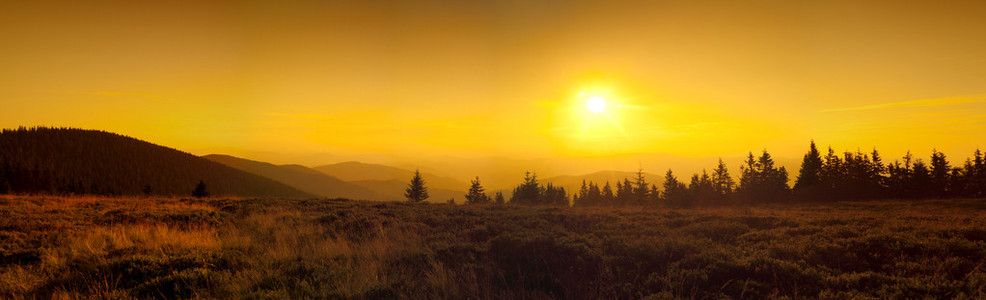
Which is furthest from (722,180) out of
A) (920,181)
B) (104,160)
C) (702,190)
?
(104,160)

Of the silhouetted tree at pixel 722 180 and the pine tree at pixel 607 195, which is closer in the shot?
the silhouetted tree at pixel 722 180

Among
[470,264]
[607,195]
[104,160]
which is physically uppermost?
[104,160]

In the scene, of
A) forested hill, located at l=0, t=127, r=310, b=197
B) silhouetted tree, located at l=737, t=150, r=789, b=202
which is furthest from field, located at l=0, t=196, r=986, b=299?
forested hill, located at l=0, t=127, r=310, b=197

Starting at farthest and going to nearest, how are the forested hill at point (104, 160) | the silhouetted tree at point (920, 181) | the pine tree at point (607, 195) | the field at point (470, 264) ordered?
the forested hill at point (104, 160) → the pine tree at point (607, 195) → the silhouetted tree at point (920, 181) → the field at point (470, 264)

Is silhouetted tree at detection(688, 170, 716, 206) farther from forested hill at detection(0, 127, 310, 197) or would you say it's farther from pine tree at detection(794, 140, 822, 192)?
forested hill at detection(0, 127, 310, 197)

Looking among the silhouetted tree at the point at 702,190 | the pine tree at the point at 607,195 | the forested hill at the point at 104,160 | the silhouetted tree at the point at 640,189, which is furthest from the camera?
the forested hill at the point at 104,160

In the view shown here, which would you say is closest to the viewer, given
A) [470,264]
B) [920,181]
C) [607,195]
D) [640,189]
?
[470,264]

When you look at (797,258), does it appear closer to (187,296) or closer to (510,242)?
(510,242)

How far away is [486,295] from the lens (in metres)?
6.09

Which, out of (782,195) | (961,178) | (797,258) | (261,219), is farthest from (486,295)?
(961,178)

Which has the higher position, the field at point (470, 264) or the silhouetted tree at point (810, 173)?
the silhouetted tree at point (810, 173)

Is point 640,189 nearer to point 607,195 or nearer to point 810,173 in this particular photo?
point 607,195

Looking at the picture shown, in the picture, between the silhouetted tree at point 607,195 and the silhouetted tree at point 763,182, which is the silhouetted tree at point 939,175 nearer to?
the silhouetted tree at point 763,182

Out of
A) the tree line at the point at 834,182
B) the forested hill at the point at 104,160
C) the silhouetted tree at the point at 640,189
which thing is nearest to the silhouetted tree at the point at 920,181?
the tree line at the point at 834,182
